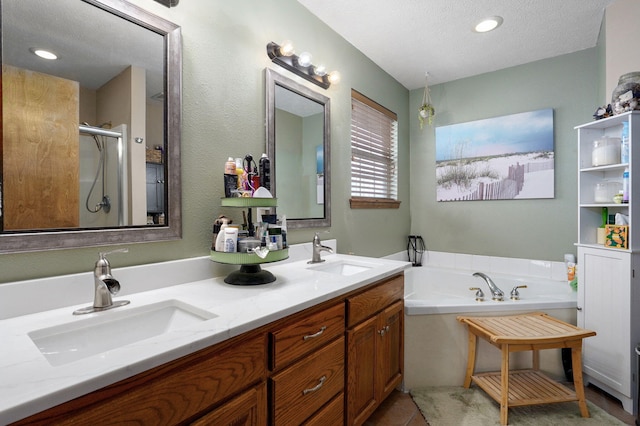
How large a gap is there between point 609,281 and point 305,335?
6.65 ft

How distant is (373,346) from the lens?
5.39 feet

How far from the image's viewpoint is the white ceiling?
209cm

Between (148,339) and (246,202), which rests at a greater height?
(246,202)

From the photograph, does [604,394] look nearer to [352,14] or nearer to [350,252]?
[350,252]

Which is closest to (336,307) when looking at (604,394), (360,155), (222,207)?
(222,207)

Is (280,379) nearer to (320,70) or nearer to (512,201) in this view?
(320,70)

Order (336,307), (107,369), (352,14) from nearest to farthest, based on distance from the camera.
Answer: (107,369) → (336,307) → (352,14)

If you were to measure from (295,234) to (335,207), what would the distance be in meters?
0.49

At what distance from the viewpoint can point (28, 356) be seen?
0.72 m

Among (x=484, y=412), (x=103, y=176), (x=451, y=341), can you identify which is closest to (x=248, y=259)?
(x=103, y=176)

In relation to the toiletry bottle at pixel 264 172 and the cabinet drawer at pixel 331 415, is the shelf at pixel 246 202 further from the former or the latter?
the cabinet drawer at pixel 331 415

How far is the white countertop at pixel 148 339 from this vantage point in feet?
1.93

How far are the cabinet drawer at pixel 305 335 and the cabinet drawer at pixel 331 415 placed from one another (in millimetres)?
273

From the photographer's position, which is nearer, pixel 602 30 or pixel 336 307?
pixel 336 307
